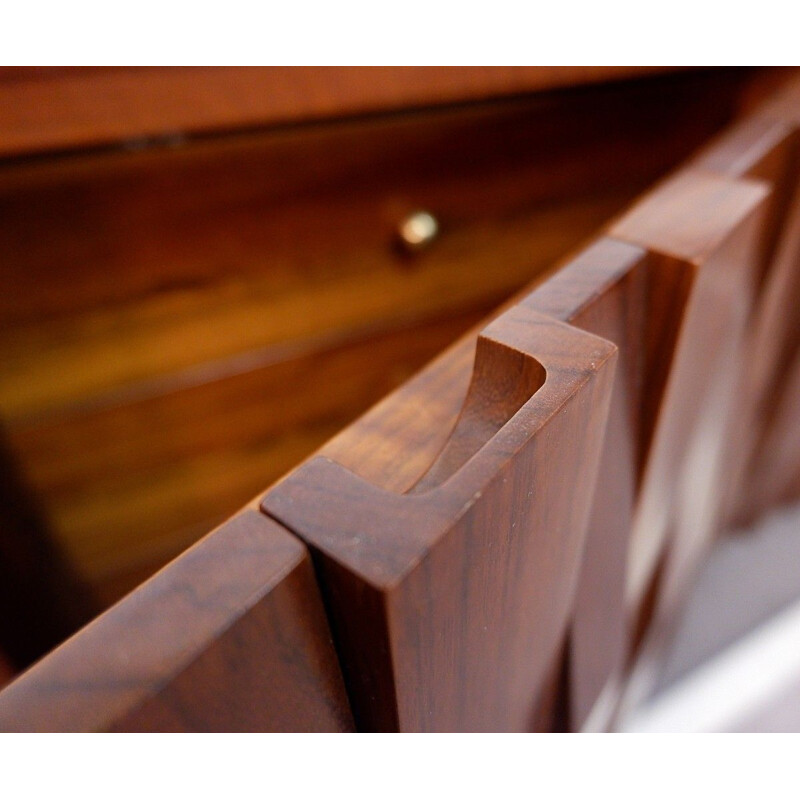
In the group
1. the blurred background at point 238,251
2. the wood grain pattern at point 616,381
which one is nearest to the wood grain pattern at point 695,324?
the wood grain pattern at point 616,381

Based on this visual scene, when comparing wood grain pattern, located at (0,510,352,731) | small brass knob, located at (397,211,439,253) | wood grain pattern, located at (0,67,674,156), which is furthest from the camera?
small brass knob, located at (397,211,439,253)

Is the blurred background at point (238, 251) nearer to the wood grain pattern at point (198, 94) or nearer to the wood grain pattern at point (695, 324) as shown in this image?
the wood grain pattern at point (198, 94)

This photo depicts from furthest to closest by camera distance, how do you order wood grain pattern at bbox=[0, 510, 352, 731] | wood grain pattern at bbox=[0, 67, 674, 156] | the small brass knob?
the small brass knob, wood grain pattern at bbox=[0, 67, 674, 156], wood grain pattern at bbox=[0, 510, 352, 731]

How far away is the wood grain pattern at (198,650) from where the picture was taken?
0.28ft

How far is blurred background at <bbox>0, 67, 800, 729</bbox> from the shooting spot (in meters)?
0.25

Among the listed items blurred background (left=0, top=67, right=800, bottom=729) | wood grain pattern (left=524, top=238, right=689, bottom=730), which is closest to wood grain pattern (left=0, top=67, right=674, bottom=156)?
blurred background (left=0, top=67, right=800, bottom=729)

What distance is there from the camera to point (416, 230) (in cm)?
34

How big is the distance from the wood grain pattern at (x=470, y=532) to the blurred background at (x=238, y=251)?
0.55 ft

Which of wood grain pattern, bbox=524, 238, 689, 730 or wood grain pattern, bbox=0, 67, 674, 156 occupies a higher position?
wood grain pattern, bbox=0, 67, 674, 156

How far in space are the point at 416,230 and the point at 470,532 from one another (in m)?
0.26

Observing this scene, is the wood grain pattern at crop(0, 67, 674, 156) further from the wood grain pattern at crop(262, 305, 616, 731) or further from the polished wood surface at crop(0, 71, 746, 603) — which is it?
the wood grain pattern at crop(262, 305, 616, 731)

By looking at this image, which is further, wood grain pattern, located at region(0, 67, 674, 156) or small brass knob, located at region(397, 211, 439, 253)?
small brass knob, located at region(397, 211, 439, 253)

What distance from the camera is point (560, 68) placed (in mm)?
269
